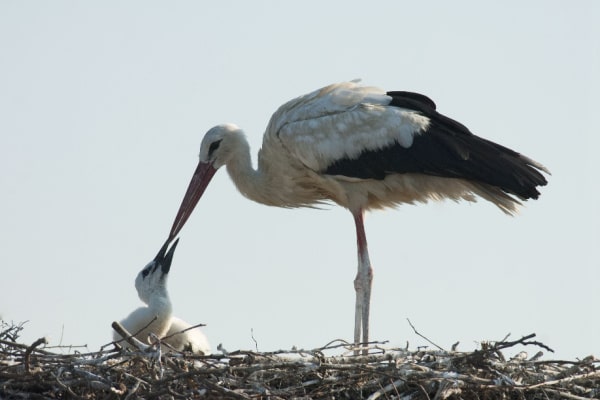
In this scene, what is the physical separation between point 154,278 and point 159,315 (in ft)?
2.03

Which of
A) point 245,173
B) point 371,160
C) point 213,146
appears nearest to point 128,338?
point 371,160

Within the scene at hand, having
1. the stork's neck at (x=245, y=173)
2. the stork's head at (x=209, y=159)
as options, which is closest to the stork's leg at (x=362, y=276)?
the stork's neck at (x=245, y=173)

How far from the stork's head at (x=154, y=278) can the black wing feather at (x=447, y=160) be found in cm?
147

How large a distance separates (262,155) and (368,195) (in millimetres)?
903

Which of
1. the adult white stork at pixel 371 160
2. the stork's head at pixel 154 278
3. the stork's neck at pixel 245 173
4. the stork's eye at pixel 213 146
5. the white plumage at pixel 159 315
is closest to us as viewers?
the white plumage at pixel 159 315

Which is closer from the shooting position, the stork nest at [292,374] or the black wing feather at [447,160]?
the stork nest at [292,374]

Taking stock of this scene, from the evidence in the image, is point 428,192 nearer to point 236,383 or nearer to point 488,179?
point 488,179

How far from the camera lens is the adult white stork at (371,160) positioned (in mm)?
10961

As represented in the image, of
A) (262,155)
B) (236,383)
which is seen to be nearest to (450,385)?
(236,383)

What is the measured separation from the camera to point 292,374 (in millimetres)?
8234

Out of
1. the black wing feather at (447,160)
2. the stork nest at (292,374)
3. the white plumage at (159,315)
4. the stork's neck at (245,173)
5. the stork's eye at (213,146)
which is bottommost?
the stork nest at (292,374)

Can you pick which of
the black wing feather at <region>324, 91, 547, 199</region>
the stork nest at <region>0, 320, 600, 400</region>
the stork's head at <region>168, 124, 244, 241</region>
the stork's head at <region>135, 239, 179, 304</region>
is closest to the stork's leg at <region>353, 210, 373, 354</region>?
the black wing feather at <region>324, 91, 547, 199</region>

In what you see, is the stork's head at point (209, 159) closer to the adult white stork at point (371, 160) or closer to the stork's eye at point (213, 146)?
the stork's eye at point (213, 146)

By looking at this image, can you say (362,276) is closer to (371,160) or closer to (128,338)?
(371,160)
